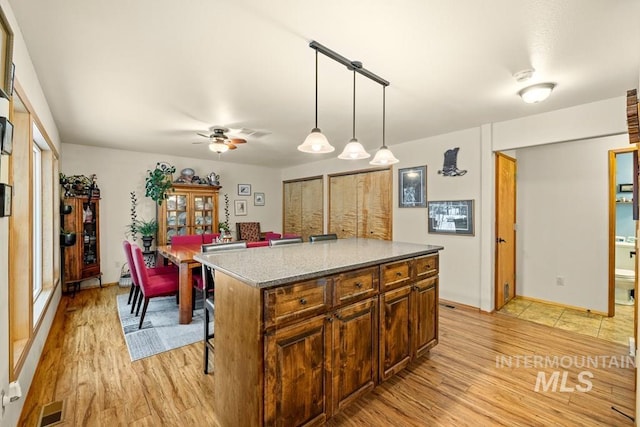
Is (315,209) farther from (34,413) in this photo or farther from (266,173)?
(34,413)

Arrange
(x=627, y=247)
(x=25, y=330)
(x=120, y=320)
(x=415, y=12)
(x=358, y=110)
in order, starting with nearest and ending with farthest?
1. (x=415, y=12)
2. (x=25, y=330)
3. (x=358, y=110)
4. (x=120, y=320)
5. (x=627, y=247)

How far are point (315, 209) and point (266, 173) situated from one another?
5.61 ft

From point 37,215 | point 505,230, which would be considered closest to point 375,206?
point 505,230

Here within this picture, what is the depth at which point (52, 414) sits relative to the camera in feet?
6.00

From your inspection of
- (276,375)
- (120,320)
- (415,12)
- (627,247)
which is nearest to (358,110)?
(415,12)

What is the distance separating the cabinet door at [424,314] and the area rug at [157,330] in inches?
83.2

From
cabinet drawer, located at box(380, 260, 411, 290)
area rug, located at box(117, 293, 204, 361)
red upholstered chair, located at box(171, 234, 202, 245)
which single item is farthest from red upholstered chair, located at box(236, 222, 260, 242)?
cabinet drawer, located at box(380, 260, 411, 290)

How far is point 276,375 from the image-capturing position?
1.42 meters

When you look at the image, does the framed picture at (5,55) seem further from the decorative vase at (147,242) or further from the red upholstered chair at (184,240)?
the decorative vase at (147,242)

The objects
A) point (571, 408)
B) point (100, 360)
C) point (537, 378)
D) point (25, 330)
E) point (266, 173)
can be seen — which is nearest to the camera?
point (571, 408)

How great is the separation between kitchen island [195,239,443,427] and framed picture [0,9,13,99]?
127cm

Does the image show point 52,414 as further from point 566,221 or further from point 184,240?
point 566,221

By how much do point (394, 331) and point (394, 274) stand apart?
1.34 ft

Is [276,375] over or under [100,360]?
over
